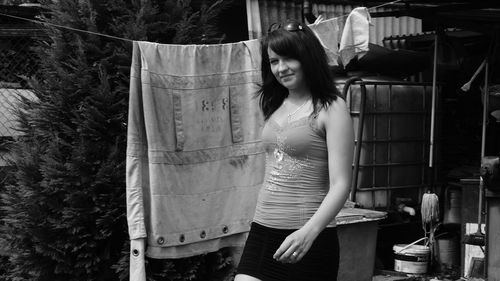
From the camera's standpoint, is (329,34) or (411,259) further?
(411,259)

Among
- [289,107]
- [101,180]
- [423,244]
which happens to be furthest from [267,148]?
[423,244]

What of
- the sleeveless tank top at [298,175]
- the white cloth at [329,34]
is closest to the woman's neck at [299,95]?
the sleeveless tank top at [298,175]

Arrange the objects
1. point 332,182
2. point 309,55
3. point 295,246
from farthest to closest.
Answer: point 309,55
point 332,182
point 295,246

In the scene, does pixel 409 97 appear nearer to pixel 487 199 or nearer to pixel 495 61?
pixel 495 61

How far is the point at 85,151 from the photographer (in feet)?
15.1

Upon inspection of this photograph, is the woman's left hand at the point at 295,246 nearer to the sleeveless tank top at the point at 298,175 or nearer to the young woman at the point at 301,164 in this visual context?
the young woman at the point at 301,164

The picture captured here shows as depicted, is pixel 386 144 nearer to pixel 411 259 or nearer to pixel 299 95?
pixel 411 259

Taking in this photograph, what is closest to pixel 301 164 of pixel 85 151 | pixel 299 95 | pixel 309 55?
pixel 299 95

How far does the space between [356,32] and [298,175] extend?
244 cm

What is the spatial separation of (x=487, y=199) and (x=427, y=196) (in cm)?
126

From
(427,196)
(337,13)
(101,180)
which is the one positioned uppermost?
(337,13)

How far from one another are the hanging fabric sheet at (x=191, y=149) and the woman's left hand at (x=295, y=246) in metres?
1.74

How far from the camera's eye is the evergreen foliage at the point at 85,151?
463 centimetres

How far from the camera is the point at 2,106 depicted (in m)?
Answer: 5.98
